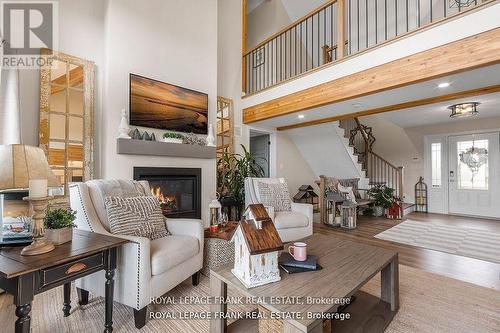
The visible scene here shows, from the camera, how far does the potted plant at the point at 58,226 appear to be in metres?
1.45

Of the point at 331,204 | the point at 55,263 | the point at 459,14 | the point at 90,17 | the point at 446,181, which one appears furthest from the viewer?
the point at 446,181

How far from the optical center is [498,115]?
17.4 ft

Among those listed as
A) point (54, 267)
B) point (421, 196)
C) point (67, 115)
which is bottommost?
point (421, 196)

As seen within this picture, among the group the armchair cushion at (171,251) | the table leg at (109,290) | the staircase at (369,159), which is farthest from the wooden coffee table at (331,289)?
the staircase at (369,159)

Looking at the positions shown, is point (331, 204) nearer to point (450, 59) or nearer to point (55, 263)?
point (450, 59)

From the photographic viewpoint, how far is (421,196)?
6352 millimetres

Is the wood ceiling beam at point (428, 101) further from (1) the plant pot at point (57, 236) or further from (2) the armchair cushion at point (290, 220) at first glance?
(1) the plant pot at point (57, 236)

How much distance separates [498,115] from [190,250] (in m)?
6.94

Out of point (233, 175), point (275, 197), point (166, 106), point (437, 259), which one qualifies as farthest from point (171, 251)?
point (437, 259)

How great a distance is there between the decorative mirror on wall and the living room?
0.02 metres

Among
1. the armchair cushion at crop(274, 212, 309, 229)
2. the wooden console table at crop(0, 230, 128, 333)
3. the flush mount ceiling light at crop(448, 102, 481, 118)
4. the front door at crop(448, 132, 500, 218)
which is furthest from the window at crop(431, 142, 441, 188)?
the wooden console table at crop(0, 230, 128, 333)

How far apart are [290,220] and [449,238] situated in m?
2.69

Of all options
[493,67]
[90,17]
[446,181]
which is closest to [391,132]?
[446,181]

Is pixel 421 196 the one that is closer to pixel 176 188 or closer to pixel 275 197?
pixel 275 197
